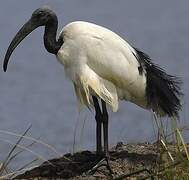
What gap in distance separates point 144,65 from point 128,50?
0.24m

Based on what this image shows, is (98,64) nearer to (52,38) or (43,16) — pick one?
(52,38)

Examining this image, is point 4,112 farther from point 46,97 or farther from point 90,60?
point 90,60

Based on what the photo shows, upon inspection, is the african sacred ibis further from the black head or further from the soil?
the soil

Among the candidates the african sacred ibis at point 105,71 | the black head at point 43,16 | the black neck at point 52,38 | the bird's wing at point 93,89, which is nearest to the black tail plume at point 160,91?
the african sacred ibis at point 105,71

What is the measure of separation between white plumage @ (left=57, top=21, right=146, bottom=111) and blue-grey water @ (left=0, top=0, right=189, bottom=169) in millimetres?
621

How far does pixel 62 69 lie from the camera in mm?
19094

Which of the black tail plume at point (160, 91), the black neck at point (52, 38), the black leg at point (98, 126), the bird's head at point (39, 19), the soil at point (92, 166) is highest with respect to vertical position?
the bird's head at point (39, 19)

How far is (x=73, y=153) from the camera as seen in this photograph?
8.88 meters

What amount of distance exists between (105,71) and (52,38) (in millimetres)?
646

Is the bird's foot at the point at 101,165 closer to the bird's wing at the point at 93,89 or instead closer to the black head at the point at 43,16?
the bird's wing at the point at 93,89

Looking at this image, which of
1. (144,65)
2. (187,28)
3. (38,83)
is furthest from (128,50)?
(187,28)

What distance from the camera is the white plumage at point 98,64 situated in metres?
8.65

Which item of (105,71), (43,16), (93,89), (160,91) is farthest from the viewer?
(43,16)

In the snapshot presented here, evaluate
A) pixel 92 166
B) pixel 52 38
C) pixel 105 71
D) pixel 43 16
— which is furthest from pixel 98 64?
pixel 92 166
